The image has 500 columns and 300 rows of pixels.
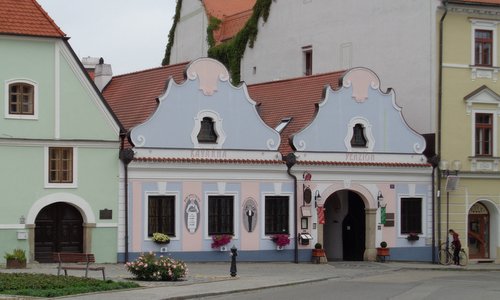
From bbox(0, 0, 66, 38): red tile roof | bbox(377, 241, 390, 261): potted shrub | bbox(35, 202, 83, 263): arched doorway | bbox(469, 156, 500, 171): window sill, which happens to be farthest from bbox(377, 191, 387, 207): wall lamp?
bbox(0, 0, 66, 38): red tile roof

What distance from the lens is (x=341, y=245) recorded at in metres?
47.3

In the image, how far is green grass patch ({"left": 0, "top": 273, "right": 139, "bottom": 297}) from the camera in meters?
26.9

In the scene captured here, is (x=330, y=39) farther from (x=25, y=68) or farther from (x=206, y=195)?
(x=25, y=68)

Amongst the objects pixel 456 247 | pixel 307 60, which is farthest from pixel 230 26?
pixel 456 247

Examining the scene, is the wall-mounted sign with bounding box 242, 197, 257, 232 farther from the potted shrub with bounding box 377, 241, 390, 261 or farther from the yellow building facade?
the yellow building facade

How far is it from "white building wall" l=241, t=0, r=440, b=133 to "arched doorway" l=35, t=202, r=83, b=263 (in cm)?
1560

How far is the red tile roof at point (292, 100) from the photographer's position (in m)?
45.0

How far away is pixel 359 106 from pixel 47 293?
21.1 meters

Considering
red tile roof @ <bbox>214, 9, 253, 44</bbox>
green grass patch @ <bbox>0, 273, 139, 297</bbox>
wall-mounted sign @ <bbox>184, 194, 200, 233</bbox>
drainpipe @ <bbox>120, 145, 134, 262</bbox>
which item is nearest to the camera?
green grass patch @ <bbox>0, 273, 139, 297</bbox>

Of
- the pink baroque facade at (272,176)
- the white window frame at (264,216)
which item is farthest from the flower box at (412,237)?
the white window frame at (264,216)

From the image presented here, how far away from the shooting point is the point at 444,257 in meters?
46.4

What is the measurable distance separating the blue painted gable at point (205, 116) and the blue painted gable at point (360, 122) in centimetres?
189

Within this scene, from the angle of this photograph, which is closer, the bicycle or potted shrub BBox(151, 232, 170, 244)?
potted shrub BBox(151, 232, 170, 244)

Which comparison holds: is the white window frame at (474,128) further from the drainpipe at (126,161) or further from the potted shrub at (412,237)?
the drainpipe at (126,161)
